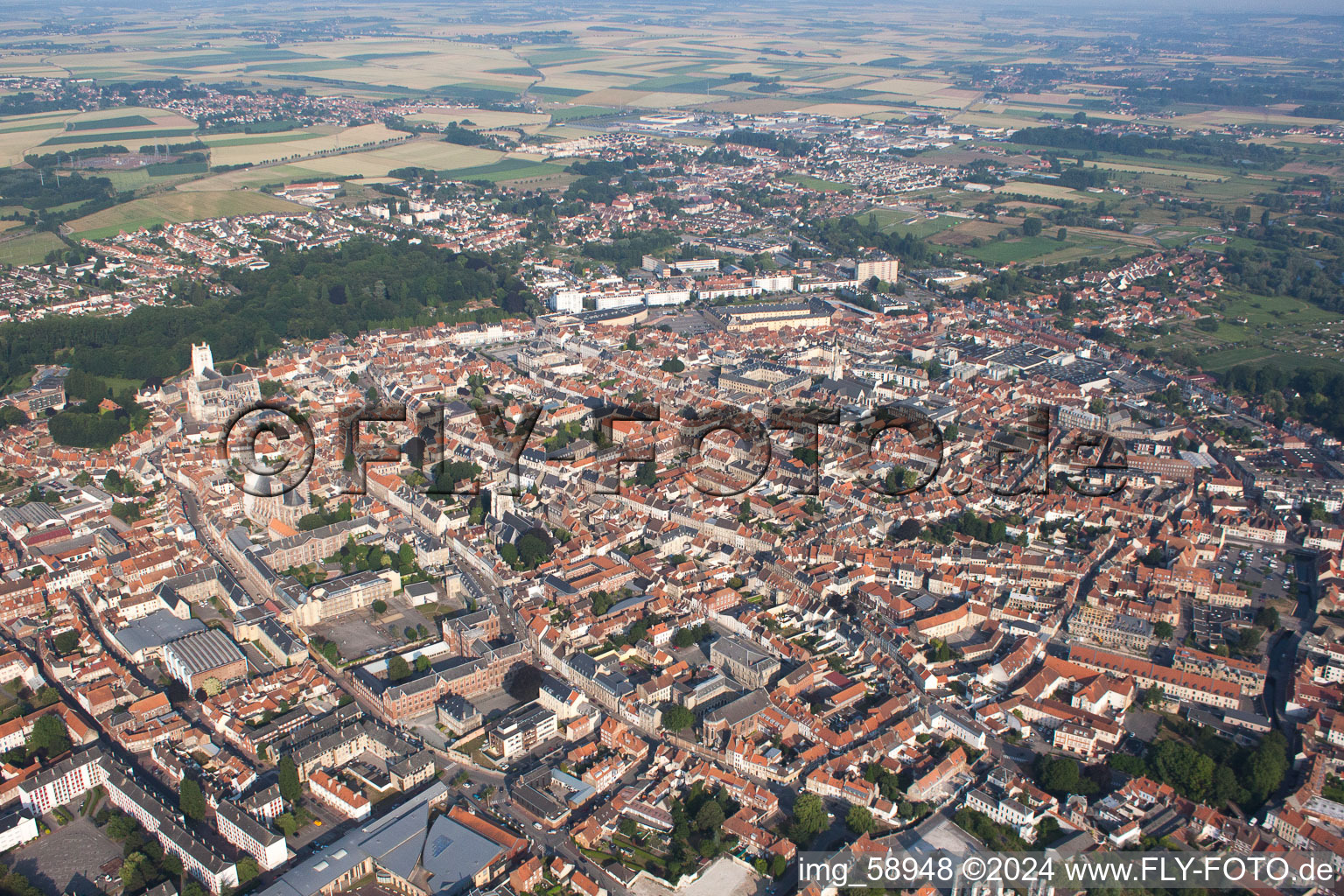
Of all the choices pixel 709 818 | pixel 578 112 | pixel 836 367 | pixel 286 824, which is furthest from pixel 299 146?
pixel 709 818

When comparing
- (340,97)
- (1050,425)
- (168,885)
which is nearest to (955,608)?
(1050,425)

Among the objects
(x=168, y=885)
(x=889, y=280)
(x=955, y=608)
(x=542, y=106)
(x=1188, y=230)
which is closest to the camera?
(x=168, y=885)

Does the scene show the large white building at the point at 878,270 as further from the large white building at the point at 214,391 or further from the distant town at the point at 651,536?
A: the large white building at the point at 214,391

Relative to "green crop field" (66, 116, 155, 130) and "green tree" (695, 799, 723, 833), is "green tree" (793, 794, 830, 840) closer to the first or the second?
"green tree" (695, 799, 723, 833)

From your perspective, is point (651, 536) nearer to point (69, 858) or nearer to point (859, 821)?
point (859, 821)

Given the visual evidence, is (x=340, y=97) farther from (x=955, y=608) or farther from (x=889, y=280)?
(x=955, y=608)
